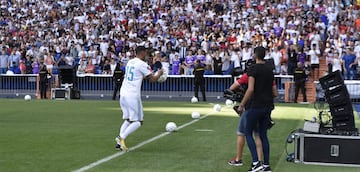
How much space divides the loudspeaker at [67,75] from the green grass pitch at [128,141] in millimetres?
9350

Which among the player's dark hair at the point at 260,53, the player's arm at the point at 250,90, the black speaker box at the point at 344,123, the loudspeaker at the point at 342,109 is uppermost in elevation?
the player's dark hair at the point at 260,53

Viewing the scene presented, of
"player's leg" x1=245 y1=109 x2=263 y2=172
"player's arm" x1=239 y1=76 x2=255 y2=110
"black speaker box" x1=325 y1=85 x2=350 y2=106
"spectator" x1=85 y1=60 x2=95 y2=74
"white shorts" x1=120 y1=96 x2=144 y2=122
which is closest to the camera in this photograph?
"player's arm" x1=239 y1=76 x2=255 y2=110

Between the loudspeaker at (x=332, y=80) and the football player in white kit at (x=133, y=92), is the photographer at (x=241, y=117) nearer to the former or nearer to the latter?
the loudspeaker at (x=332, y=80)

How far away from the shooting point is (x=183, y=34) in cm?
3816

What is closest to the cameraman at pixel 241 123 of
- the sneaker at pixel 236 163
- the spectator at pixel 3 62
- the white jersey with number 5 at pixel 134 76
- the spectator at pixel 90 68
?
the sneaker at pixel 236 163

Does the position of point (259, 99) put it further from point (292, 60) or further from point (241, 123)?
point (292, 60)

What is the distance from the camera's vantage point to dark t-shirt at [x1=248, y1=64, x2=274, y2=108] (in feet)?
35.7

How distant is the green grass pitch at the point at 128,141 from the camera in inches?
463

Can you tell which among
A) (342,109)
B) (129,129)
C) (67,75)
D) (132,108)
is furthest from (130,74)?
(67,75)

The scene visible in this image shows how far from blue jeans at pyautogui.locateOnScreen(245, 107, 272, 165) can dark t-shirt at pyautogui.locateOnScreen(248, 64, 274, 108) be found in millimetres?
96

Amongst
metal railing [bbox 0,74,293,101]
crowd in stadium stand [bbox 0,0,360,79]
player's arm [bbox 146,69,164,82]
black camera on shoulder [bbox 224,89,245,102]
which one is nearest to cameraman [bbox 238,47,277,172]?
black camera on shoulder [bbox 224,89,245,102]

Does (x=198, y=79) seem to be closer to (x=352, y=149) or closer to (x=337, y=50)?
(x=337, y=50)

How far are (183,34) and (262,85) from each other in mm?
27387

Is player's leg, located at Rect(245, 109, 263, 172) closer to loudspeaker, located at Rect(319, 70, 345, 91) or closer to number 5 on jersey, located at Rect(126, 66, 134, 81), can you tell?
loudspeaker, located at Rect(319, 70, 345, 91)
